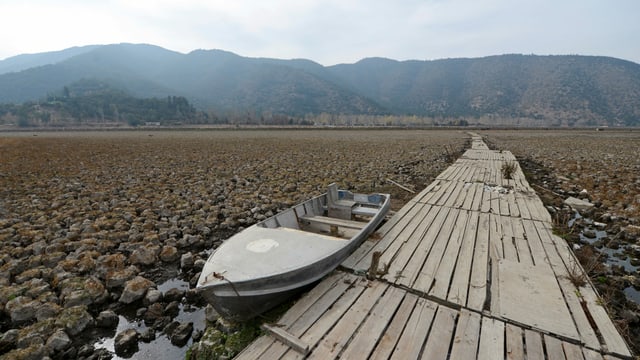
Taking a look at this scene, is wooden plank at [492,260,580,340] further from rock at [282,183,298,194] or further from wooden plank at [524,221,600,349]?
rock at [282,183,298,194]

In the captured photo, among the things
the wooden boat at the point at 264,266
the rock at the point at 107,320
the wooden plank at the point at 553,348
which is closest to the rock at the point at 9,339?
the rock at the point at 107,320

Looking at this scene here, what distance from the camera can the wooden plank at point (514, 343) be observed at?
2.83m

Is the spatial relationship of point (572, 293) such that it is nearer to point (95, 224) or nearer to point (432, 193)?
point (432, 193)

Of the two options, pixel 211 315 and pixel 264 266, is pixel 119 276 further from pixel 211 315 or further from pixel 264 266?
pixel 264 266

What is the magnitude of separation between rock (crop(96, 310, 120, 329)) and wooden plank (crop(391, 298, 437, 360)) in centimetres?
400

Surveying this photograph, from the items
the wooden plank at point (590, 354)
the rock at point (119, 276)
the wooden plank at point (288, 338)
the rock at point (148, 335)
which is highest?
the wooden plank at point (288, 338)

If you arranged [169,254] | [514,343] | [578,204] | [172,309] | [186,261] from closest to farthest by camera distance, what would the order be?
[514,343] → [172,309] → [186,261] → [169,254] → [578,204]

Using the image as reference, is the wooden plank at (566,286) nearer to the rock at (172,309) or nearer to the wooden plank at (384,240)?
the wooden plank at (384,240)

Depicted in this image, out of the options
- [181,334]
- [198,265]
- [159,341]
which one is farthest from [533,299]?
[198,265]

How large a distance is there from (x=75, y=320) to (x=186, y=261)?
1.87 m

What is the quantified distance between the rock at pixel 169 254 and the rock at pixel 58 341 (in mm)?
2149

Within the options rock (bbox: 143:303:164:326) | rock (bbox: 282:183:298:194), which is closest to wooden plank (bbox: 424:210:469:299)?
rock (bbox: 143:303:164:326)

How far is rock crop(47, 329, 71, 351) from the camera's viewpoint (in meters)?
3.40

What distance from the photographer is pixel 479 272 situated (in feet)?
14.2
